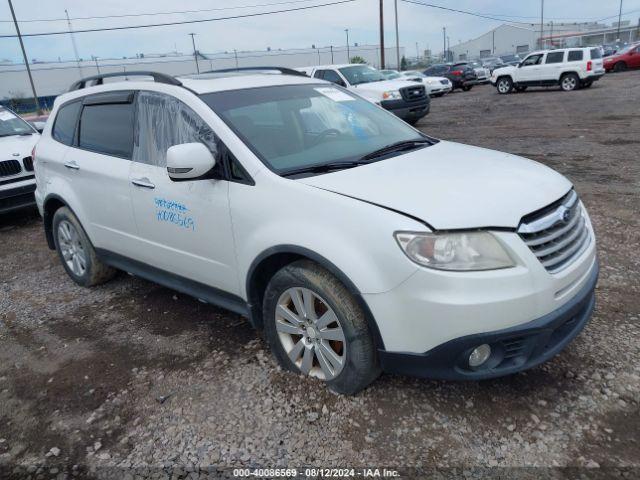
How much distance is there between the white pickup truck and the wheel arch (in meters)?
9.89

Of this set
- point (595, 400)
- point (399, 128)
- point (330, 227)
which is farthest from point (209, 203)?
point (595, 400)

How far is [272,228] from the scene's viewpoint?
9.52 feet

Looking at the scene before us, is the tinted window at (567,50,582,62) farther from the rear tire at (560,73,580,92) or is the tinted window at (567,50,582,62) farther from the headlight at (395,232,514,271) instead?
the headlight at (395,232,514,271)

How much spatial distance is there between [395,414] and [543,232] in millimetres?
1212

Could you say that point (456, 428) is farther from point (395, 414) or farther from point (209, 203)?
point (209, 203)

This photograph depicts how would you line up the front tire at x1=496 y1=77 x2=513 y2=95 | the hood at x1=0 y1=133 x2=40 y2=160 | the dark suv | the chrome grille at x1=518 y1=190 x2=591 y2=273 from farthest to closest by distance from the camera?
the dark suv, the front tire at x1=496 y1=77 x2=513 y2=95, the hood at x1=0 y1=133 x2=40 y2=160, the chrome grille at x1=518 y1=190 x2=591 y2=273

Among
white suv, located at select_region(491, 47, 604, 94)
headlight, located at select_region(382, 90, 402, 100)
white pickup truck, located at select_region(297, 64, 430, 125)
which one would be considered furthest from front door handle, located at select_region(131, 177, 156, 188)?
white suv, located at select_region(491, 47, 604, 94)

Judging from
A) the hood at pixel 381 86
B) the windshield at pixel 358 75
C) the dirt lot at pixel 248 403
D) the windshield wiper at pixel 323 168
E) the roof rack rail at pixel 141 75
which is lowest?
the dirt lot at pixel 248 403

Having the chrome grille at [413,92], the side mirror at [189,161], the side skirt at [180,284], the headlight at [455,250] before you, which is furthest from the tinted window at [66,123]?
the chrome grille at [413,92]

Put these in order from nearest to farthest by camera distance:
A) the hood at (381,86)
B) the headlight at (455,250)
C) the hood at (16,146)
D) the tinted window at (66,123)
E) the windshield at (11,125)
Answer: the headlight at (455,250), the tinted window at (66,123), the hood at (16,146), the windshield at (11,125), the hood at (381,86)

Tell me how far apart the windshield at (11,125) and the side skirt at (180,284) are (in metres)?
4.81

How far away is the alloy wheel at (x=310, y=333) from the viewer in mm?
2829

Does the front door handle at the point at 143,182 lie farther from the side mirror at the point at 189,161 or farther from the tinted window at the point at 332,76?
the tinted window at the point at 332,76

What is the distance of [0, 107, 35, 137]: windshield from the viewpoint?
8.06 m
